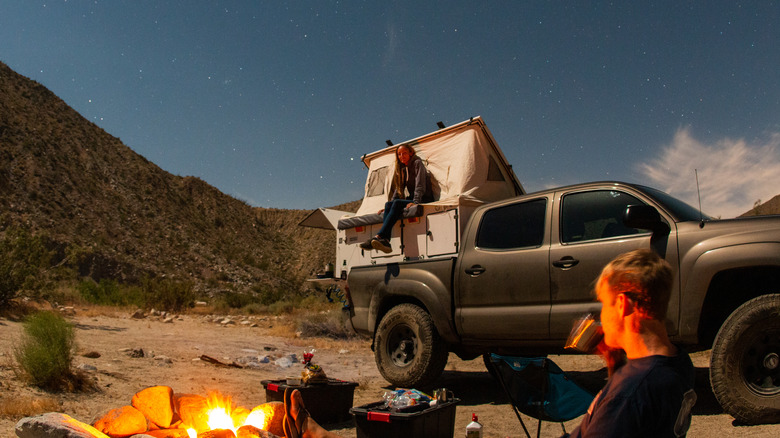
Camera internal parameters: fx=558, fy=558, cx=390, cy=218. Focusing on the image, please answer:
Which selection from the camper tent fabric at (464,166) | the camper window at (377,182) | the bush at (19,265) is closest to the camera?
the camper tent fabric at (464,166)

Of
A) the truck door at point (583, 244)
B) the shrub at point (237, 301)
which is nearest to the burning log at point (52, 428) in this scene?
the truck door at point (583, 244)

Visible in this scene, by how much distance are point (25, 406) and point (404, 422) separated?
10.2 ft

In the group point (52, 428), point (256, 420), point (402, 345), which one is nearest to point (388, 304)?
point (402, 345)

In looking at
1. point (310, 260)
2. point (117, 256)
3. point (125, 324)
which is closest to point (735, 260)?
point (125, 324)

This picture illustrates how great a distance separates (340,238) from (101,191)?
3589cm

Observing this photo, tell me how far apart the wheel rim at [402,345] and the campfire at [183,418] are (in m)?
2.18

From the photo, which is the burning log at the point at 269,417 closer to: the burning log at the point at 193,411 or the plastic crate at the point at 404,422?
the burning log at the point at 193,411

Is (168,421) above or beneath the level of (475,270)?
beneath

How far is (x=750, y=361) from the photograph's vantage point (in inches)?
158

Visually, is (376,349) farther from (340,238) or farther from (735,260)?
(735,260)

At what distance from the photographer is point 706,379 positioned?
5.95 meters

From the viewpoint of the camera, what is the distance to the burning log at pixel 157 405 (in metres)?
3.94

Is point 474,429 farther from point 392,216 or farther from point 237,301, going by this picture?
point 237,301

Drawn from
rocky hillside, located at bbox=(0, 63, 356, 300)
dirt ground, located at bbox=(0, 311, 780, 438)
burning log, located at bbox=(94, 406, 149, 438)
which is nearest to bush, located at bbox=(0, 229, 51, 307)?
dirt ground, located at bbox=(0, 311, 780, 438)
